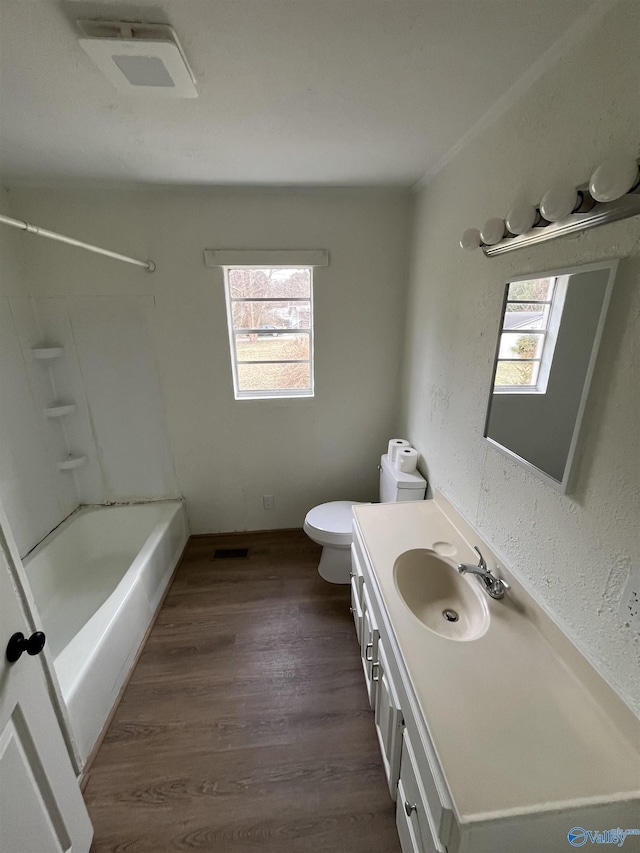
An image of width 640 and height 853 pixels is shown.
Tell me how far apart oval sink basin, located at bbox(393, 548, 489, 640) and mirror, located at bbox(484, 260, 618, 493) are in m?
0.52

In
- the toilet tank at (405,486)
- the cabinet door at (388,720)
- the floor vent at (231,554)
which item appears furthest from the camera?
the floor vent at (231,554)

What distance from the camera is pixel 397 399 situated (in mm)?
2459

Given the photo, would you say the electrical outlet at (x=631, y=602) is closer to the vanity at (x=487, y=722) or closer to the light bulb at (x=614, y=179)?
the vanity at (x=487, y=722)

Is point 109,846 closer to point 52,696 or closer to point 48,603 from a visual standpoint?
point 52,696

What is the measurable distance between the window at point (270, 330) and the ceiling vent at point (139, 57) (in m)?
1.09

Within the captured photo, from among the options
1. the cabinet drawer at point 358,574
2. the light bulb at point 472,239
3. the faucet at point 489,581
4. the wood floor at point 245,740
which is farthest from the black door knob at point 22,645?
the light bulb at point 472,239

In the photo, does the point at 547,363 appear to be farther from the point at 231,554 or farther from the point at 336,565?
the point at 231,554

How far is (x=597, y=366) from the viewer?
32.4 inches

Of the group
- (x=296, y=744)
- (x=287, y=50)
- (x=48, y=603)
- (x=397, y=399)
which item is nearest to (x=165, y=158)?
(x=287, y=50)

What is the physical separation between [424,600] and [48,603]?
2146 millimetres

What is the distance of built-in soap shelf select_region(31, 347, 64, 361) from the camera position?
6.57 feet

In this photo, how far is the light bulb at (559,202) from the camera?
0.80 m

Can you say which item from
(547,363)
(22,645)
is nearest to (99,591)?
(22,645)

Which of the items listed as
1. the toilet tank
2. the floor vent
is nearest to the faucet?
the toilet tank
